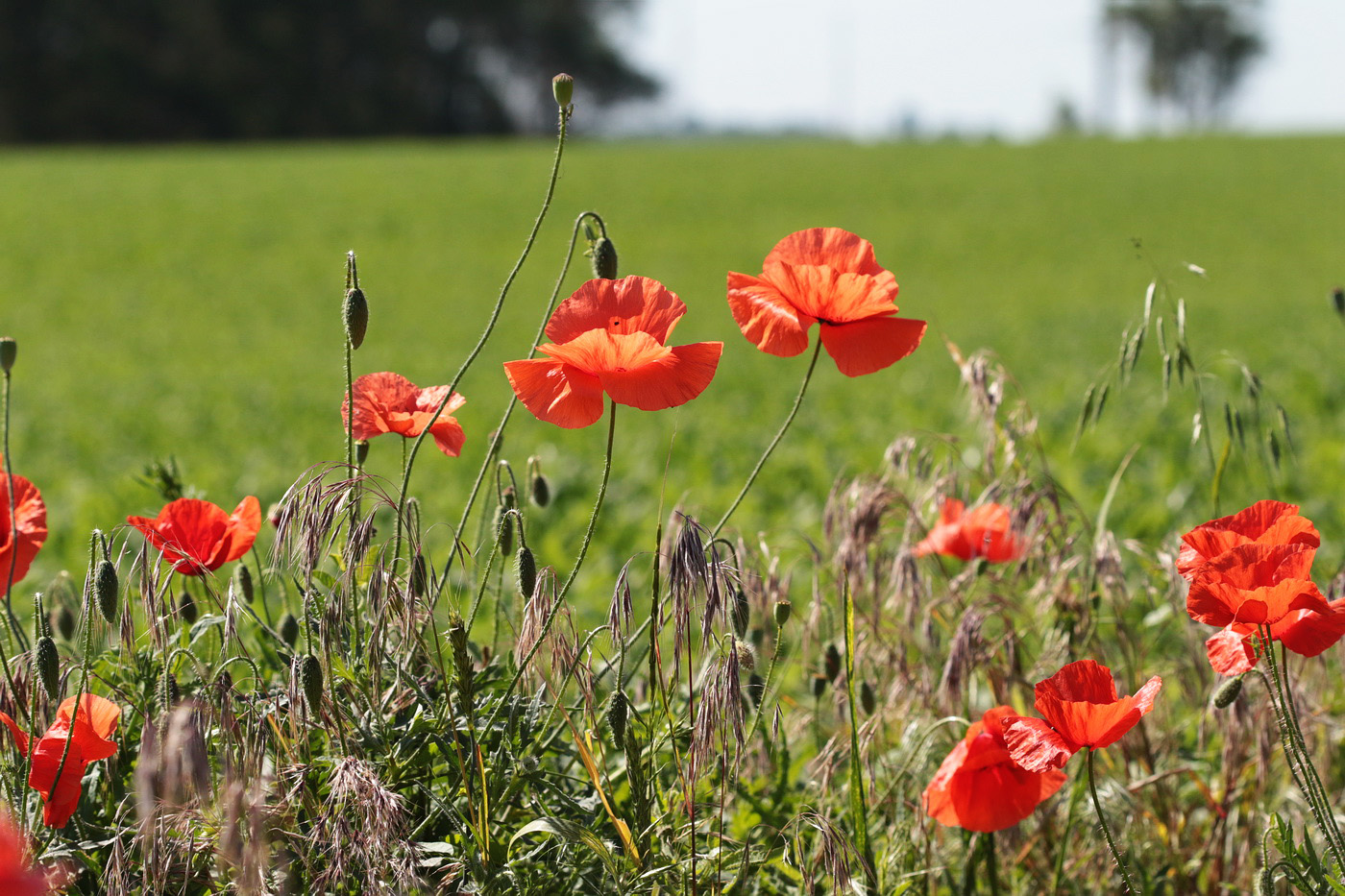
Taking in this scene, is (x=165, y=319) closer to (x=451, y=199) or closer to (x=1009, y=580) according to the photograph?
(x=451, y=199)

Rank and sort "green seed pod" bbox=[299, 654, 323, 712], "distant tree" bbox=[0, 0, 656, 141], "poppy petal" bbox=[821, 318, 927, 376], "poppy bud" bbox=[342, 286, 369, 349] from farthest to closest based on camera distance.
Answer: "distant tree" bbox=[0, 0, 656, 141] < "poppy petal" bbox=[821, 318, 927, 376] < "poppy bud" bbox=[342, 286, 369, 349] < "green seed pod" bbox=[299, 654, 323, 712]

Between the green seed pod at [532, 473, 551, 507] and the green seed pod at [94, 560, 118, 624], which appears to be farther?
the green seed pod at [532, 473, 551, 507]

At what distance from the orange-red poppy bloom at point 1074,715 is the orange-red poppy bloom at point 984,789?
0.41ft

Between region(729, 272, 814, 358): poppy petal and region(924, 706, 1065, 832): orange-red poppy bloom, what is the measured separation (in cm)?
41

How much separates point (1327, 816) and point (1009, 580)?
0.72 meters

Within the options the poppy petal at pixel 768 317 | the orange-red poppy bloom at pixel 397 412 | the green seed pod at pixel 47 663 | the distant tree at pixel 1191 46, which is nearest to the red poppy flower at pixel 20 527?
the green seed pod at pixel 47 663

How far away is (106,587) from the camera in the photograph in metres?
0.97

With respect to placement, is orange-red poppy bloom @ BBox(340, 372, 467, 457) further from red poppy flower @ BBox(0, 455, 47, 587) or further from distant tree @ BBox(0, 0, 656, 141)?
distant tree @ BBox(0, 0, 656, 141)

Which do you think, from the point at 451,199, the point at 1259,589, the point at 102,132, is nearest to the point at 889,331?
the point at 1259,589

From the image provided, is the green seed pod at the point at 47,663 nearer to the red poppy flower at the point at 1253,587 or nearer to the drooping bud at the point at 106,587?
the drooping bud at the point at 106,587

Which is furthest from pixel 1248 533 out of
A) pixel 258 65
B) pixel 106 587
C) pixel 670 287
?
pixel 258 65

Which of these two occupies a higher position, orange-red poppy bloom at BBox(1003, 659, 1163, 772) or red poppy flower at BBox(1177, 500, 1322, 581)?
red poppy flower at BBox(1177, 500, 1322, 581)

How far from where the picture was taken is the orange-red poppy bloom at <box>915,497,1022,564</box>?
1562mm

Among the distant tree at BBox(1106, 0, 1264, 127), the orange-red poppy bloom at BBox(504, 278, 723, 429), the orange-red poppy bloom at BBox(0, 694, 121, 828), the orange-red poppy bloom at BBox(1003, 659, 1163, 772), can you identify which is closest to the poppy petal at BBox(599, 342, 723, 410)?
the orange-red poppy bloom at BBox(504, 278, 723, 429)
